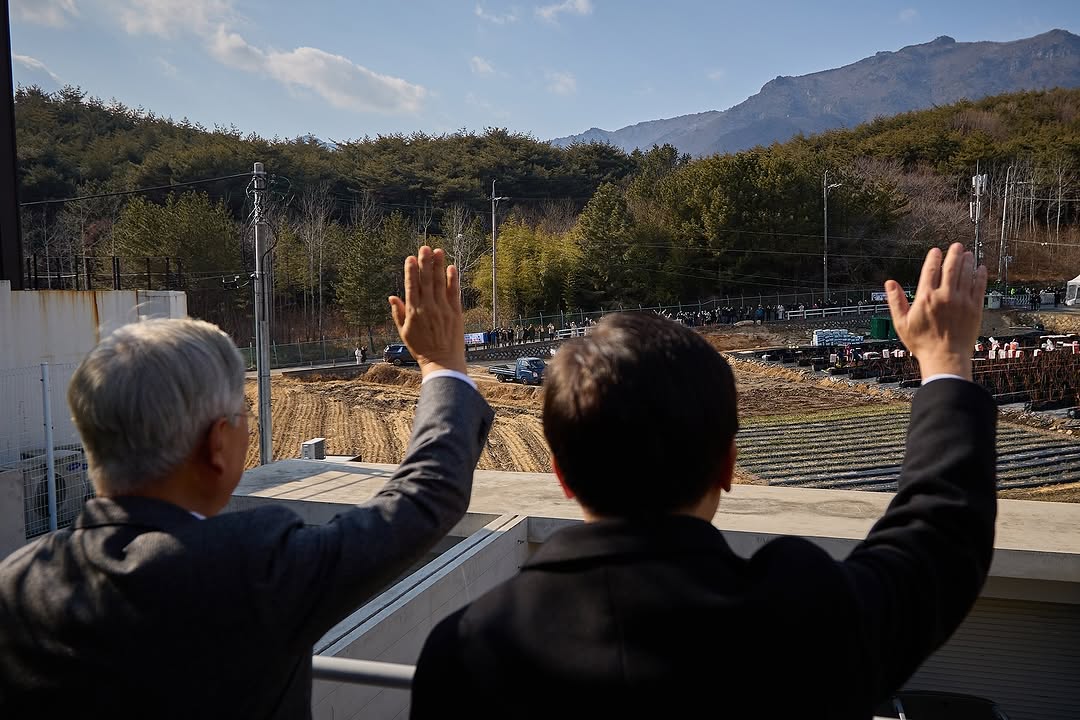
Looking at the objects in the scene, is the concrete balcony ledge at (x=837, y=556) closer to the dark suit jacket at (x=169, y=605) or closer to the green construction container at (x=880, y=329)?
the dark suit jacket at (x=169, y=605)

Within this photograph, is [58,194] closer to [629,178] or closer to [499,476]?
[629,178]

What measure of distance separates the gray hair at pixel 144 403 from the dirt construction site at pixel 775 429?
14.4m

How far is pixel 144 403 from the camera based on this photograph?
1081 mm

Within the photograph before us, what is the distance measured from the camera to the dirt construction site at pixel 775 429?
15.3m

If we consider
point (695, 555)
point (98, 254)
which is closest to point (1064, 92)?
point (98, 254)

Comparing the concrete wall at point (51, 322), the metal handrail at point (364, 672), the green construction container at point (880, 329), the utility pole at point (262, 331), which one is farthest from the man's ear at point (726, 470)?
the green construction container at point (880, 329)

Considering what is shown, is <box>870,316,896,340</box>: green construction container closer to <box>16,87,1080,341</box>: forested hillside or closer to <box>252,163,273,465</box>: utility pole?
<box>16,87,1080,341</box>: forested hillside

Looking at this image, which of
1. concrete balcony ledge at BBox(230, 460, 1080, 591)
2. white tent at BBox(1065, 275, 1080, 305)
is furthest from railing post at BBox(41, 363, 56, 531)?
white tent at BBox(1065, 275, 1080, 305)

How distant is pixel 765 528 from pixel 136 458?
6.28m

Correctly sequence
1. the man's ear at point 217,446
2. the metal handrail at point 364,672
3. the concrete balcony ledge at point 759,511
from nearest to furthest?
1. the man's ear at point 217,446
2. the metal handrail at point 364,672
3. the concrete balcony ledge at point 759,511

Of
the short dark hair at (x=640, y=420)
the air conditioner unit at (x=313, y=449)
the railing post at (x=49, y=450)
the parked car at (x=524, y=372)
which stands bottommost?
Answer: the parked car at (x=524, y=372)

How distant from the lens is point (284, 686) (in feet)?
3.82

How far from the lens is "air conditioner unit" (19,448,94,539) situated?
29.8 feet

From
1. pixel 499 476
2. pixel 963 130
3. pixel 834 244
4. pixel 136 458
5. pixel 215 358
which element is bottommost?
pixel 499 476
